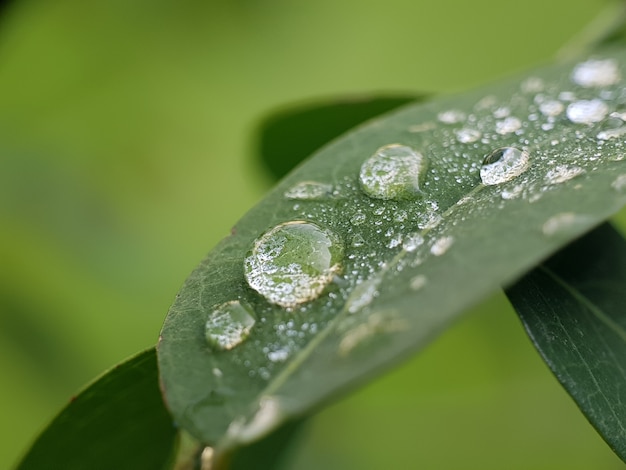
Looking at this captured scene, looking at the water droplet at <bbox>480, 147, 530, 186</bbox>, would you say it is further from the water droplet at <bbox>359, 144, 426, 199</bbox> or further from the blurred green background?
the blurred green background

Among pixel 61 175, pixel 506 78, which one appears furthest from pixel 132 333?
pixel 506 78

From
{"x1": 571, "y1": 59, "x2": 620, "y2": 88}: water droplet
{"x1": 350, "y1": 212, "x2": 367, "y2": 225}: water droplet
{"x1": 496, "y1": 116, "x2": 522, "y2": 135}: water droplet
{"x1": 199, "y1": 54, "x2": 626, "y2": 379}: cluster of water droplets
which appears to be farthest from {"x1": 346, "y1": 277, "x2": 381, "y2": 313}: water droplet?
{"x1": 571, "y1": 59, "x2": 620, "y2": 88}: water droplet

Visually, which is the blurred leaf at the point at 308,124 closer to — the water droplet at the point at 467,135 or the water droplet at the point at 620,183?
the water droplet at the point at 467,135

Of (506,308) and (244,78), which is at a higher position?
(244,78)

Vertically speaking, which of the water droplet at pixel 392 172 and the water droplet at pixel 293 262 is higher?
the water droplet at pixel 293 262

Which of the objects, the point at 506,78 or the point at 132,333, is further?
the point at 132,333

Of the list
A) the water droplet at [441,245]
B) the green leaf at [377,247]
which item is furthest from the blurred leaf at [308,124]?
the water droplet at [441,245]

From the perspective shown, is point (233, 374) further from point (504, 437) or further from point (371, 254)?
point (504, 437)
